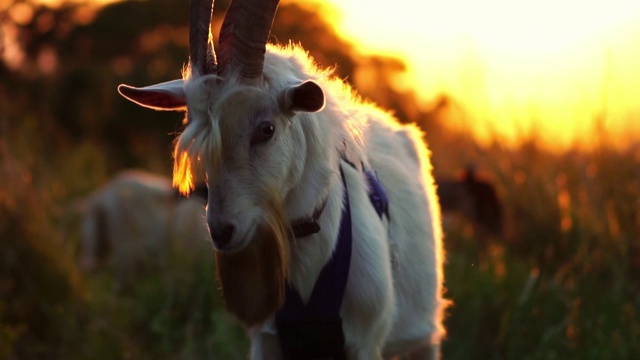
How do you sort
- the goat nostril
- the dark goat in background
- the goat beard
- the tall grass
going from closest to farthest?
1. the goat nostril
2. the goat beard
3. the tall grass
4. the dark goat in background

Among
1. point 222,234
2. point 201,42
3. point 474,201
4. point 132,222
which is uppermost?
point 201,42

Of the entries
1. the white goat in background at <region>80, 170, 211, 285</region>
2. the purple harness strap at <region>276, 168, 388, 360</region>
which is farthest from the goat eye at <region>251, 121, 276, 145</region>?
the white goat in background at <region>80, 170, 211, 285</region>

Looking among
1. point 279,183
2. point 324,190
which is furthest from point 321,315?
point 279,183

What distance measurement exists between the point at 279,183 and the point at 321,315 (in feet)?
2.04

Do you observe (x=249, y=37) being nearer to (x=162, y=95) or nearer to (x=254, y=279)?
(x=162, y=95)

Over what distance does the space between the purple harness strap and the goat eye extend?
63cm

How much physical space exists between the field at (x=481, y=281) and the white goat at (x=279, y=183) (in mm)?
1268

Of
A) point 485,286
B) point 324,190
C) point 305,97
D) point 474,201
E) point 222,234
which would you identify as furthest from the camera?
point 474,201

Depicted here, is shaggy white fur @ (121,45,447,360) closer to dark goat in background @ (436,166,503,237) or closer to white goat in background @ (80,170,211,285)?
dark goat in background @ (436,166,503,237)

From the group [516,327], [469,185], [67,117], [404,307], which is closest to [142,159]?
[67,117]

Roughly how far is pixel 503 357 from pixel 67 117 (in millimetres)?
15186

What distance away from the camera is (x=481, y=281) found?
714cm

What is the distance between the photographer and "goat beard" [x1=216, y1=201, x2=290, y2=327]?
4.04 metres

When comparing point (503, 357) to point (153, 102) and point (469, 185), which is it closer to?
point (469, 185)
